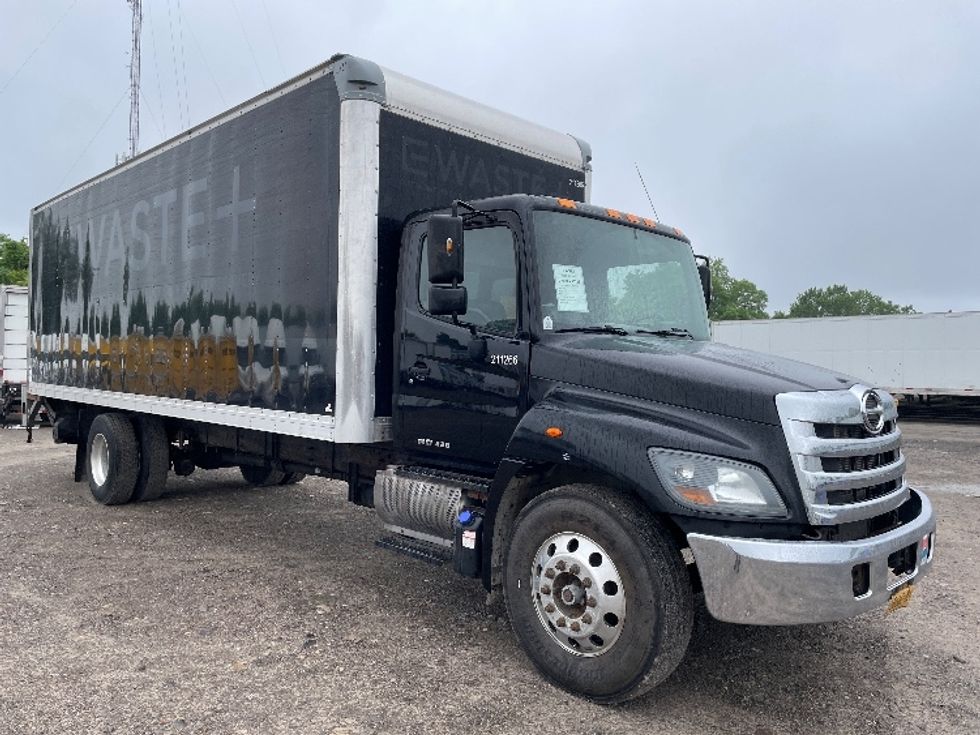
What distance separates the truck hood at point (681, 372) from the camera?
11.6ft

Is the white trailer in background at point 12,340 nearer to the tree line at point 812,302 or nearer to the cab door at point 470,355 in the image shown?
the cab door at point 470,355

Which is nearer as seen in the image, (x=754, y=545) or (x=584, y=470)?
(x=754, y=545)

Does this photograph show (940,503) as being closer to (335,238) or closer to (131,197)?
(335,238)

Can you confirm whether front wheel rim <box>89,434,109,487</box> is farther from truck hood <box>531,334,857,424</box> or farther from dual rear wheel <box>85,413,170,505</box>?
truck hood <box>531,334,857,424</box>

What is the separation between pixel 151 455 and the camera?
26.4 ft

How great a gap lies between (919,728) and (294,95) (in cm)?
533

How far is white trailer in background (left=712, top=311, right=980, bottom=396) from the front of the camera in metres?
20.5

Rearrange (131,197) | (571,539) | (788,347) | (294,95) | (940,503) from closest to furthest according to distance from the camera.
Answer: (571,539), (294,95), (131,197), (940,503), (788,347)

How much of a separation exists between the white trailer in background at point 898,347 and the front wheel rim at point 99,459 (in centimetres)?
1701

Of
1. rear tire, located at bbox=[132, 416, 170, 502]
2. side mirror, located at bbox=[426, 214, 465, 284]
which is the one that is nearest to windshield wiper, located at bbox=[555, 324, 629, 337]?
side mirror, located at bbox=[426, 214, 465, 284]

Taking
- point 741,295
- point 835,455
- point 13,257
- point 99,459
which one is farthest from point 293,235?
point 741,295

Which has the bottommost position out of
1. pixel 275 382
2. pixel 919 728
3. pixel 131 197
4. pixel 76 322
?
pixel 919 728

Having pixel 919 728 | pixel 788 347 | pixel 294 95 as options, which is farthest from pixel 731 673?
pixel 788 347

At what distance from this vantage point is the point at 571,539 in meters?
3.83
